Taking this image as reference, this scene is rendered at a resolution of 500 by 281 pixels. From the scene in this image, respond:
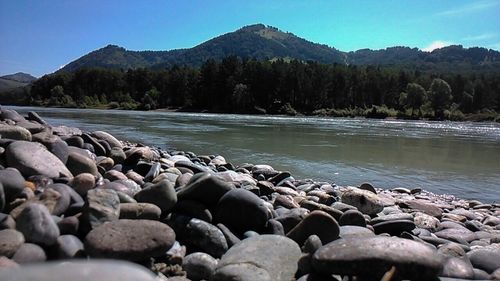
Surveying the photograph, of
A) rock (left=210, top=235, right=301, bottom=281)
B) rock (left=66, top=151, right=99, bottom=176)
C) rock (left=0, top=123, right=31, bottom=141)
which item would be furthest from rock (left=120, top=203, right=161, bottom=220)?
rock (left=0, top=123, right=31, bottom=141)

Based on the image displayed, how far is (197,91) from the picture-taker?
112375 millimetres

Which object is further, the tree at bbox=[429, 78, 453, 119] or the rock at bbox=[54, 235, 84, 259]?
the tree at bbox=[429, 78, 453, 119]

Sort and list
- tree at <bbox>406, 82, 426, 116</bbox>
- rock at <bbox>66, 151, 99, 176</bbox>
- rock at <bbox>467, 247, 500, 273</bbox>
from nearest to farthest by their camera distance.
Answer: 1. rock at <bbox>467, 247, 500, 273</bbox>
2. rock at <bbox>66, 151, 99, 176</bbox>
3. tree at <bbox>406, 82, 426, 116</bbox>

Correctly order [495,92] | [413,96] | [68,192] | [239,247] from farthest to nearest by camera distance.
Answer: [495,92], [413,96], [68,192], [239,247]

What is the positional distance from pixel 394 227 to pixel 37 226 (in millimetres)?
4398

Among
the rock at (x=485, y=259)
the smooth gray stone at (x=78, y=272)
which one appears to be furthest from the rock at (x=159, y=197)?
the rock at (x=485, y=259)

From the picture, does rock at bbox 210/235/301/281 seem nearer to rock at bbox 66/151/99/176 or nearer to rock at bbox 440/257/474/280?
rock at bbox 440/257/474/280

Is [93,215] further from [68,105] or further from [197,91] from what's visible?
[68,105]

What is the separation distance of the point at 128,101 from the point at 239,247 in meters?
119

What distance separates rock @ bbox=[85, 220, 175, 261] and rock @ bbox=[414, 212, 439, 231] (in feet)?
15.4

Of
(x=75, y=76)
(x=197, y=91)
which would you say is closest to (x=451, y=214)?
(x=197, y=91)

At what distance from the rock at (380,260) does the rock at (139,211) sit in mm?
1762

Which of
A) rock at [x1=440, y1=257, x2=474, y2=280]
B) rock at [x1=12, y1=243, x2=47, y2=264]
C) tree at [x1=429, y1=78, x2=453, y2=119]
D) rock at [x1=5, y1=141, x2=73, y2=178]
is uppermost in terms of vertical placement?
tree at [x1=429, y1=78, x2=453, y2=119]

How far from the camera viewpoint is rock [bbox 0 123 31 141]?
6.41 m
